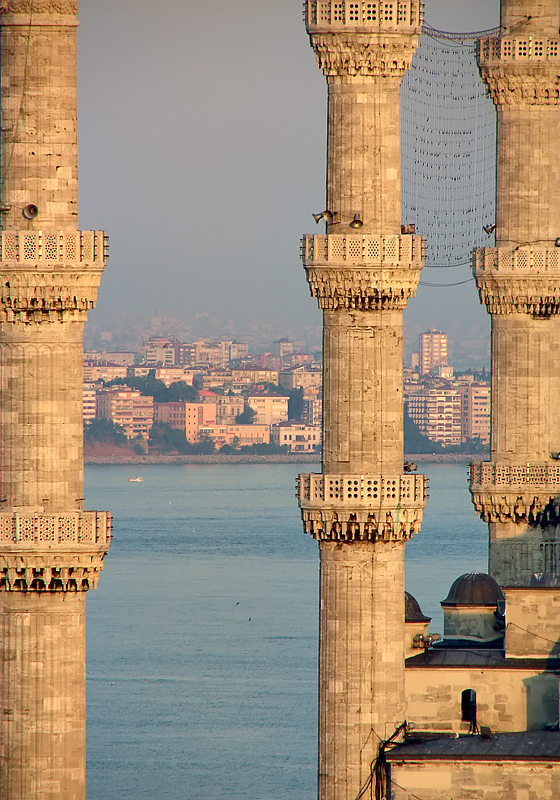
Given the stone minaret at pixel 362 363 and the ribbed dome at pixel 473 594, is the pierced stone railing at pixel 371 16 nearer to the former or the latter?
the stone minaret at pixel 362 363

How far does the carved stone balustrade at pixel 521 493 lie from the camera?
5359 cm

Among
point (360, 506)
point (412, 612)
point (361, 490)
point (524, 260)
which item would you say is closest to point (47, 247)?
point (361, 490)

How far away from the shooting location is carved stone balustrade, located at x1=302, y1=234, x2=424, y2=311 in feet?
131

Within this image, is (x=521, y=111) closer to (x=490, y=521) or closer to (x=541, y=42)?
(x=541, y=42)

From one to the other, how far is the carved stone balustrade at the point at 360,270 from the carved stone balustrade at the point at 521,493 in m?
14.4

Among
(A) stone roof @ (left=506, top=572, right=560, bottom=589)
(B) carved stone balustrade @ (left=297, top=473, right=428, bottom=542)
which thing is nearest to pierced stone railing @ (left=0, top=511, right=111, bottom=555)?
(B) carved stone balustrade @ (left=297, top=473, right=428, bottom=542)

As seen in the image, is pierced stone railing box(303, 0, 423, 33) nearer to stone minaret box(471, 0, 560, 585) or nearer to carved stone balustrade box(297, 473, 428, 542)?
carved stone balustrade box(297, 473, 428, 542)

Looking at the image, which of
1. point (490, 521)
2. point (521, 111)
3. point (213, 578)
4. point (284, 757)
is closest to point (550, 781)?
point (490, 521)

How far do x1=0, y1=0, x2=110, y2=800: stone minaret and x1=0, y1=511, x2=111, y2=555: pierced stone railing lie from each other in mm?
20

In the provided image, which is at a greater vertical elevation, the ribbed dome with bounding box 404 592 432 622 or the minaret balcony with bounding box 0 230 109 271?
the minaret balcony with bounding box 0 230 109 271

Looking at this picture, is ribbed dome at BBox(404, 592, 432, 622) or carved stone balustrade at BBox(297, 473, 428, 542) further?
ribbed dome at BBox(404, 592, 432, 622)

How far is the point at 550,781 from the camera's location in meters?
37.5

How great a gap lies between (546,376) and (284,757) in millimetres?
25907

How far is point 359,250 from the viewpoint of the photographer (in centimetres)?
4016
